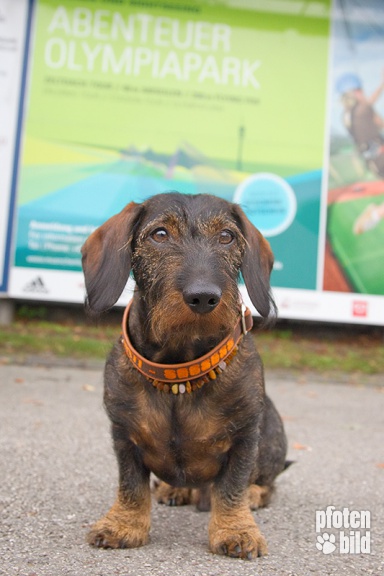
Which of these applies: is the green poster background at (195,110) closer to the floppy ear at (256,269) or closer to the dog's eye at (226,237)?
the floppy ear at (256,269)

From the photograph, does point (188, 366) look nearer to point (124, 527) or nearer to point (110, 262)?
point (110, 262)

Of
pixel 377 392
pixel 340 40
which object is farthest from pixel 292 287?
pixel 340 40

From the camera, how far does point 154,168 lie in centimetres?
1118

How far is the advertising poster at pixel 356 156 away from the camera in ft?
36.6

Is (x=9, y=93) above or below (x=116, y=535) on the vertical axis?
above

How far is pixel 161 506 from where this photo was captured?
14.0 ft

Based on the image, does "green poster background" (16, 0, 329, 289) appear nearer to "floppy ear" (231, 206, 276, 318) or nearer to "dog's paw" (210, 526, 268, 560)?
"floppy ear" (231, 206, 276, 318)

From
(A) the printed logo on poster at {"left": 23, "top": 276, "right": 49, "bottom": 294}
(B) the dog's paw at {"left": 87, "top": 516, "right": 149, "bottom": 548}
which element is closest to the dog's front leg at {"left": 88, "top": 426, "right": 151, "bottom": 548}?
(B) the dog's paw at {"left": 87, "top": 516, "right": 149, "bottom": 548}

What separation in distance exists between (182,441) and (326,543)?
0.99 meters

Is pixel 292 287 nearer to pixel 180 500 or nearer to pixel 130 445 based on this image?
pixel 180 500

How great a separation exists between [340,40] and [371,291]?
3858mm

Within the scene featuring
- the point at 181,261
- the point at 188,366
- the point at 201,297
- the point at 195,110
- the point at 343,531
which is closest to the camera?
the point at 201,297

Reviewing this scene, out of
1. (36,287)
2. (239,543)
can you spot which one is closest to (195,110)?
(36,287)

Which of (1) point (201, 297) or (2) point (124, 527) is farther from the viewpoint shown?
(2) point (124, 527)
